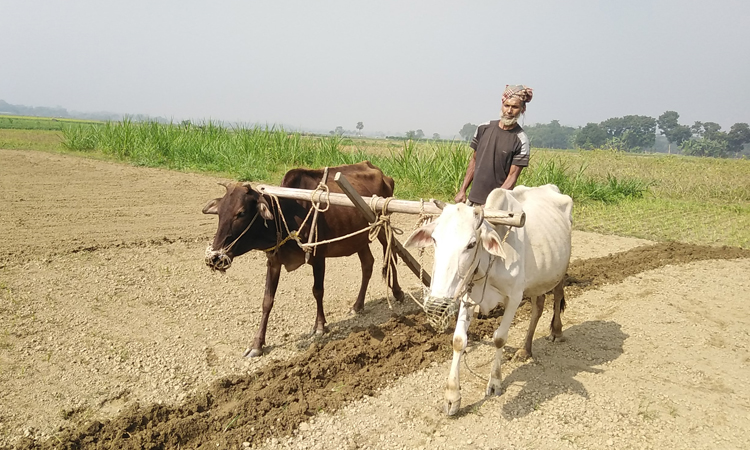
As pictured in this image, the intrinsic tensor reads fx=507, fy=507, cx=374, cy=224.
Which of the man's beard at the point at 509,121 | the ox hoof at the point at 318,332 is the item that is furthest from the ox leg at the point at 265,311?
the man's beard at the point at 509,121

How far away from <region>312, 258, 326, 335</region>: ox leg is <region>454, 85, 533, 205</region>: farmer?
1.58m

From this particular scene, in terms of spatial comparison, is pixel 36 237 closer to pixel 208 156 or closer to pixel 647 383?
pixel 647 383

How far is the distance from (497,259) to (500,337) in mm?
653

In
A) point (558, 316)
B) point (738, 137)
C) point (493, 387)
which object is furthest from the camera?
point (738, 137)

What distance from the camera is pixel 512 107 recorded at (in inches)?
188

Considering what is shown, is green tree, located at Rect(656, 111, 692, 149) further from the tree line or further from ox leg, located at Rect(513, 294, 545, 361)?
ox leg, located at Rect(513, 294, 545, 361)

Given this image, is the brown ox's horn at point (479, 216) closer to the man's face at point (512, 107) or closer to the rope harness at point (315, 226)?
the rope harness at point (315, 226)

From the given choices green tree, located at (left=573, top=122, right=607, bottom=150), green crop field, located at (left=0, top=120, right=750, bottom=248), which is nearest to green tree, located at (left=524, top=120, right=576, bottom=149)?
green tree, located at (left=573, top=122, right=607, bottom=150)

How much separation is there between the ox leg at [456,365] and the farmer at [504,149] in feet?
4.37

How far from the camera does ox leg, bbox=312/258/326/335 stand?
17.5 ft

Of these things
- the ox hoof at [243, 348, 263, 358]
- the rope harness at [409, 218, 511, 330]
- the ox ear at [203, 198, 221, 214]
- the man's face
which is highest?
the man's face

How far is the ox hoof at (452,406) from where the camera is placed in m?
3.82

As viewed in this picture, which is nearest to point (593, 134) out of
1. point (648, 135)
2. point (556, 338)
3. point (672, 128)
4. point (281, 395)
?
point (648, 135)

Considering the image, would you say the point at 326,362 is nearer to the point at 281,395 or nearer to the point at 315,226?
the point at 281,395
